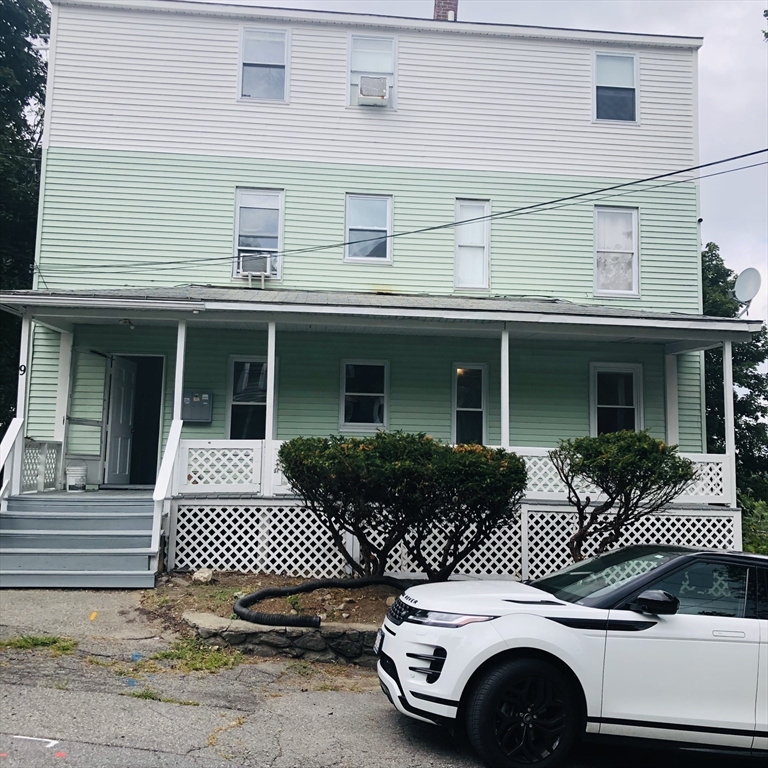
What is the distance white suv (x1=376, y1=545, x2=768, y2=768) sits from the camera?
4.74m

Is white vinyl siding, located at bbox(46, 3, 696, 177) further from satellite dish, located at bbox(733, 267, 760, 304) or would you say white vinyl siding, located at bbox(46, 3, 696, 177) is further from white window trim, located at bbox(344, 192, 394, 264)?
satellite dish, located at bbox(733, 267, 760, 304)

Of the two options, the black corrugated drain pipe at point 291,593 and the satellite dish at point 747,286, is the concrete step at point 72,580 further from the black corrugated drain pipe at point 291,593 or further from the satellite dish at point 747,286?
the satellite dish at point 747,286

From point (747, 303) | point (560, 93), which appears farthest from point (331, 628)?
point (560, 93)

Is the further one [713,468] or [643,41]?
[643,41]

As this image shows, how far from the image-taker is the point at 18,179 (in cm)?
1862

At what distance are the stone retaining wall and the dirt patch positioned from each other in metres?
0.44

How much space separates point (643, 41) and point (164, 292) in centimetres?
1031

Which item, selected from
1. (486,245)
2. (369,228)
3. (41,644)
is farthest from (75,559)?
(486,245)

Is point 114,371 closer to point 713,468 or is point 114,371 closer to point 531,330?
point 531,330

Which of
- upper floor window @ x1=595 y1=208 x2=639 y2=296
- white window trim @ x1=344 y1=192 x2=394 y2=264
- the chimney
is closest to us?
white window trim @ x1=344 y1=192 x2=394 y2=264

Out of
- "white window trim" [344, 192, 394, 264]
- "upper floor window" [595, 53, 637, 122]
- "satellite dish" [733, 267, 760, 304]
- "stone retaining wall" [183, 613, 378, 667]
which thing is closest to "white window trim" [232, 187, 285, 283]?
"white window trim" [344, 192, 394, 264]

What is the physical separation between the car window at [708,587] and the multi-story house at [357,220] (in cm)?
723

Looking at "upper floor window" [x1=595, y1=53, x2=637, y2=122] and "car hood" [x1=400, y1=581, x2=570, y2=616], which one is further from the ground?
"upper floor window" [x1=595, y1=53, x2=637, y2=122]

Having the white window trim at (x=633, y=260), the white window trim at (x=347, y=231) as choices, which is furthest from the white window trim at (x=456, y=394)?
the white window trim at (x=633, y=260)
